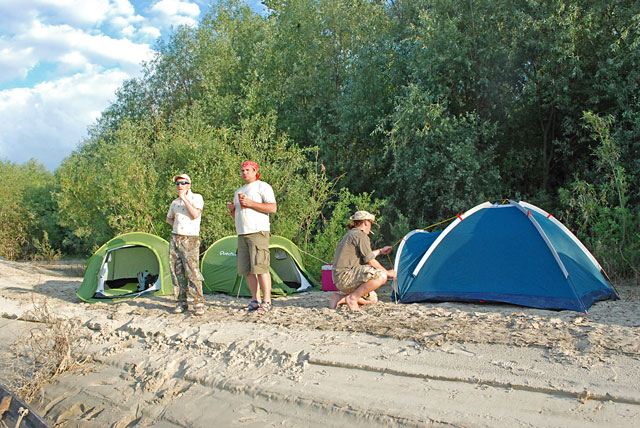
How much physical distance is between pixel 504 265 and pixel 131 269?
622 cm

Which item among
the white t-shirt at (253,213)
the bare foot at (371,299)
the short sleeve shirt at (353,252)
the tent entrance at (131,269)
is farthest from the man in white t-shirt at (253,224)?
the tent entrance at (131,269)

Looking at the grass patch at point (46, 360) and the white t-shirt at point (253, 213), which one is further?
the white t-shirt at point (253, 213)

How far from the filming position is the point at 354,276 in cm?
648

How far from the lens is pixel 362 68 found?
13.3m

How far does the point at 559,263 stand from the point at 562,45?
19.6 ft

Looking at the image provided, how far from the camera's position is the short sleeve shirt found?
6543mm

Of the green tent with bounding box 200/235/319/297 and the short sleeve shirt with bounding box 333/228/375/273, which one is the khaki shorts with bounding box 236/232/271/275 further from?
the green tent with bounding box 200/235/319/297

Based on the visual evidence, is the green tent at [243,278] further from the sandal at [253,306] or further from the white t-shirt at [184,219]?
the white t-shirt at [184,219]

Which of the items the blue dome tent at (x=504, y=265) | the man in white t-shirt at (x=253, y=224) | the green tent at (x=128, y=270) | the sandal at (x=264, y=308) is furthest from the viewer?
the green tent at (x=128, y=270)

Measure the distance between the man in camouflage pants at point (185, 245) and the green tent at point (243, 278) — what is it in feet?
4.97

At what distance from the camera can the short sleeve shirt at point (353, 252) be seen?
654cm

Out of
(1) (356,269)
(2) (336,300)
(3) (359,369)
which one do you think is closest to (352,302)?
(2) (336,300)

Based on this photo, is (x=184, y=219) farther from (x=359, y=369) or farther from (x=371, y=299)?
(x=359, y=369)

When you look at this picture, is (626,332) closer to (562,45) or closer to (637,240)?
(637,240)
